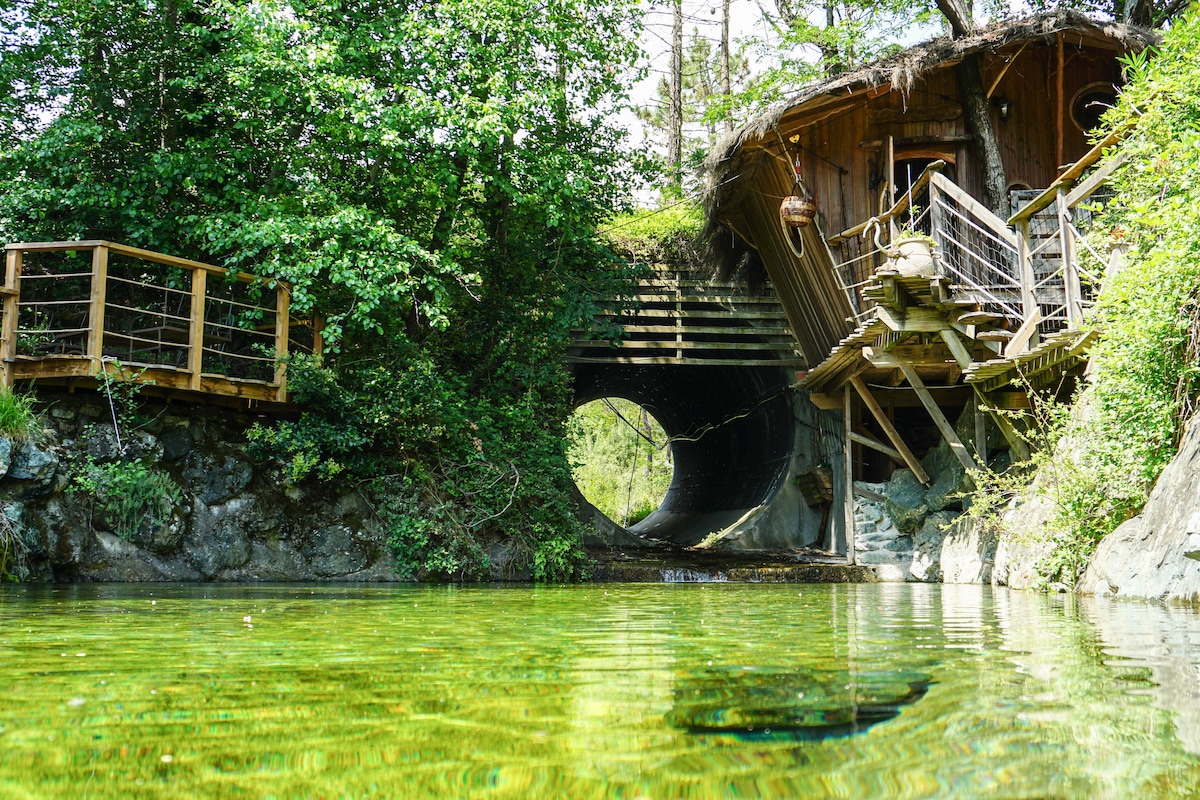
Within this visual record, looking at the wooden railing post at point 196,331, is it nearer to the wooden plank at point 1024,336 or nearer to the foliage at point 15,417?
the foliage at point 15,417

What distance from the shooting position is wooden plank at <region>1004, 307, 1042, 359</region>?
29.3 ft

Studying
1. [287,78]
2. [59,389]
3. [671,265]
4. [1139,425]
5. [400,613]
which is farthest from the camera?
[671,265]

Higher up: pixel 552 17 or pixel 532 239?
pixel 552 17

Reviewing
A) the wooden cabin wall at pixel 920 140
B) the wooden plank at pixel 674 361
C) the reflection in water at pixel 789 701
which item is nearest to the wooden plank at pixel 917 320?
the wooden cabin wall at pixel 920 140

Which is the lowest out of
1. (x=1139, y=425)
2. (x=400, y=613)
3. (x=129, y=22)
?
(x=400, y=613)

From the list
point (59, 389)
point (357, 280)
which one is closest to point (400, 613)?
point (357, 280)

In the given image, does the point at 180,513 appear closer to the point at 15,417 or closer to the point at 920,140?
the point at 15,417

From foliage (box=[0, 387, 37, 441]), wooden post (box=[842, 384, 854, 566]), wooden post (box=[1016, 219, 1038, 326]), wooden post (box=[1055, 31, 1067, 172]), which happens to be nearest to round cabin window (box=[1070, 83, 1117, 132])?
wooden post (box=[1055, 31, 1067, 172])

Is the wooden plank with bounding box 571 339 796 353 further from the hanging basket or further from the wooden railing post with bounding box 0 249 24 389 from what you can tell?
the wooden railing post with bounding box 0 249 24 389

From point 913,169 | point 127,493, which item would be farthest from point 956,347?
point 127,493

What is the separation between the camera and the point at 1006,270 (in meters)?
11.3

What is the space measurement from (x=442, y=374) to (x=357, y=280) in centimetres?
185

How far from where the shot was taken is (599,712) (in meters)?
1.88

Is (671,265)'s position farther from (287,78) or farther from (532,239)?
(287,78)
